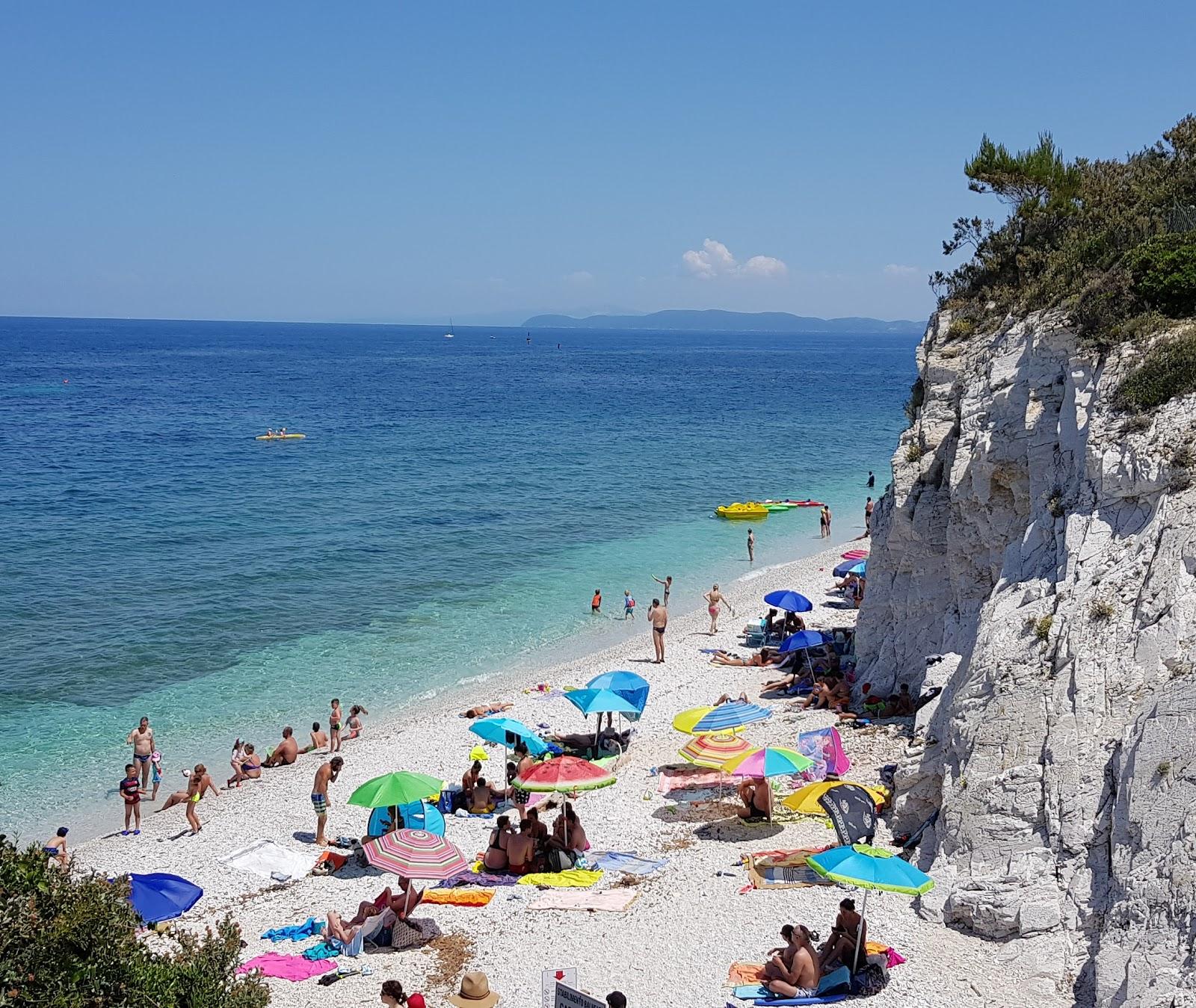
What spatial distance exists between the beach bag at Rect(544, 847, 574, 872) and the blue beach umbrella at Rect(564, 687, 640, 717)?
4.23 m

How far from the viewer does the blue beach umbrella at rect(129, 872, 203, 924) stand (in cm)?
1183

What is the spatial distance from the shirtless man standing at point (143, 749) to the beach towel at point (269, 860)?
168 inches

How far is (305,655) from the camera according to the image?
2684 cm

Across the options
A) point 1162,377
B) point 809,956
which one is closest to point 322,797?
point 809,956

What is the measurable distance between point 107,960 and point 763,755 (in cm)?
1013

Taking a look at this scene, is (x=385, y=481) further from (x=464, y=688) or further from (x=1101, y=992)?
(x=1101, y=992)

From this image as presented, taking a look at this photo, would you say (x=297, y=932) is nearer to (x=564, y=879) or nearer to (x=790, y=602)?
(x=564, y=879)

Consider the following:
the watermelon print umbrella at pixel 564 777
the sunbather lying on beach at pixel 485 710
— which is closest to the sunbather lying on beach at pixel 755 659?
the sunbather lying on beach at pixel 485 710

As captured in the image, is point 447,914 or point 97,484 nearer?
point 447,914

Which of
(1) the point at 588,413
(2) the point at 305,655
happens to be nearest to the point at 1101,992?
(2) the point at 305,655

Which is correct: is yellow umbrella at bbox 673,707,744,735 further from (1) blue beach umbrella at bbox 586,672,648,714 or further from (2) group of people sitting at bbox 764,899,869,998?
(2) group of people sitting at bbox 764,899,869,998

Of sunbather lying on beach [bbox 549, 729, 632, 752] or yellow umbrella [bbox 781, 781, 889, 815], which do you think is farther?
sunbather lying on beach [bbox 549, 729, 632, 752]

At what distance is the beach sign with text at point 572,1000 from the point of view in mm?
8578

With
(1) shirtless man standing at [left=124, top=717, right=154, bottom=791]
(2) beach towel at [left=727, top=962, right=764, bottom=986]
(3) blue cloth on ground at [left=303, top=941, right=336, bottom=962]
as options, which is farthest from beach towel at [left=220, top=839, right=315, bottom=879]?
(2) beach towel at [left=727, top=962, right=764, bottom=986]
